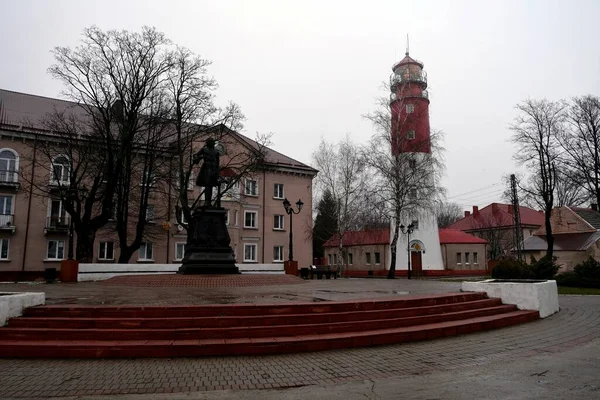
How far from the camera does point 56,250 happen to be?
101 ft

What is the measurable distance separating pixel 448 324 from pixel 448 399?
422 centimetres

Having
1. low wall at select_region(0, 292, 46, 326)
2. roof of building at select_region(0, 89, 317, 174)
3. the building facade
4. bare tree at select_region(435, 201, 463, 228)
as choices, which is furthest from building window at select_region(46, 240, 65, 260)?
bare tree at select_region(435, 201, 463, 228)

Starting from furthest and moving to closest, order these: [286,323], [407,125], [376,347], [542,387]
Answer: [407,125], [286,323], [376,347], [542,387]

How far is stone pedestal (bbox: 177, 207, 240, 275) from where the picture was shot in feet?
52.7

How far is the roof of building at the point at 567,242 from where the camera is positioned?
36.0 meters

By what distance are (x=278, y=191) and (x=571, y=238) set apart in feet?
87.4

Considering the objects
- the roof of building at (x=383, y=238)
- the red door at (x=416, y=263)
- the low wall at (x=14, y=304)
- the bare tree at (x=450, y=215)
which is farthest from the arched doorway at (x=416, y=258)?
the bare tree at (x=450, y=215)

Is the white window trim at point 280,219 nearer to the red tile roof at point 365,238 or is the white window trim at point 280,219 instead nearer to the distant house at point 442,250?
the red tile roof at point 365,238

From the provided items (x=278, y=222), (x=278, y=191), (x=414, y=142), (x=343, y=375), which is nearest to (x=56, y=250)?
(x=278, y=222)

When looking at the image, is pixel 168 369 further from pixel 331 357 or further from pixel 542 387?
pixel 542 387

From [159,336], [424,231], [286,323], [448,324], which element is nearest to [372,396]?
[286,323]

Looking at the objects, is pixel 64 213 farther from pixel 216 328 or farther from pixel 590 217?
pixel 590 217

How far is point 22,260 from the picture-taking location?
29078 millimetres

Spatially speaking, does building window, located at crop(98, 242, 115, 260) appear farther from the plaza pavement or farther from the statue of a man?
the plaza pavement
